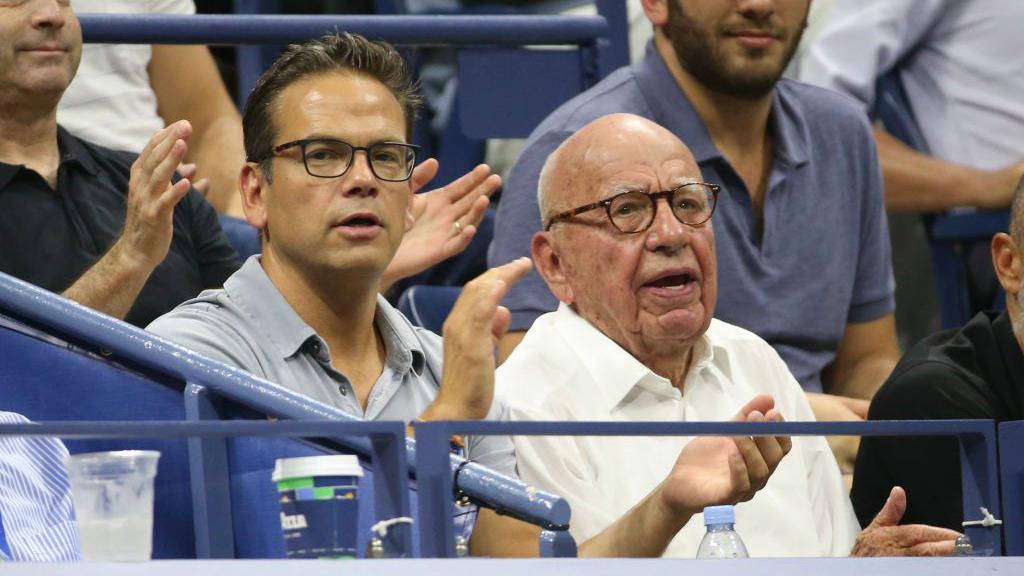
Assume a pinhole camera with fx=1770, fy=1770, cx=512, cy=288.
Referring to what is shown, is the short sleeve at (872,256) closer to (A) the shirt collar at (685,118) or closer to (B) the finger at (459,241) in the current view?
(A) the shirt collar at (685,118)

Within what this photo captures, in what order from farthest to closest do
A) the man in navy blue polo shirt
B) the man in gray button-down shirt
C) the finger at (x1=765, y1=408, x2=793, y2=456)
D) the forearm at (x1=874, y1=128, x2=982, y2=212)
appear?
the forearm at (x1=874, y1=128, x2=982, y2=212), the man in navy blue polo shirt, the man in gray button-down shirt, the finger at (x1=765, y1=408, x2=793, y2=456)

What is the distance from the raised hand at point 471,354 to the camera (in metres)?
2.04

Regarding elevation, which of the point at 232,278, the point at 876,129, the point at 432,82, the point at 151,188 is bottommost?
the point at 232,278

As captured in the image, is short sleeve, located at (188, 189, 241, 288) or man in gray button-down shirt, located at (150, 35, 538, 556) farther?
short sleeve, located at (188, 189, 241, 288)

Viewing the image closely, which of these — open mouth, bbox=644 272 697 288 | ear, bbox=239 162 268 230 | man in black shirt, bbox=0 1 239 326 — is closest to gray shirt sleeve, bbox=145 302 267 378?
ear, bbox=239 162 268 230

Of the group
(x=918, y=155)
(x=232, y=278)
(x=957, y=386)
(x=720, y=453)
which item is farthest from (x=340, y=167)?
(x=918, y=155)

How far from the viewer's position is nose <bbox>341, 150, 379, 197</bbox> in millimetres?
2359

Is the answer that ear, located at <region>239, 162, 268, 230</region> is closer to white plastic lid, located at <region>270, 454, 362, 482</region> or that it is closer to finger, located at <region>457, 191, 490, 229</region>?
finger, located at <region>457, 191, 490, 229</region>

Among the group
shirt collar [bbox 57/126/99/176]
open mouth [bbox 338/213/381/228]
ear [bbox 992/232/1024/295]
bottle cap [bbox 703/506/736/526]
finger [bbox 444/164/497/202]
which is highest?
shirt collar [bbox 57/126/99/176]

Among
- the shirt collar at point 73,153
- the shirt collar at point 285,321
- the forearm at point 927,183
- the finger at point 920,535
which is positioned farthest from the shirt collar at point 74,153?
the forearm at point 927,183

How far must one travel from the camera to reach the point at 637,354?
2.55 meters

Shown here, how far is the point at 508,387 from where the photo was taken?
7.94 ft

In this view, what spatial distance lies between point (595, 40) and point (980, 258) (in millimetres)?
959

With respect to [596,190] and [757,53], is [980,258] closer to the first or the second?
[757,53]
